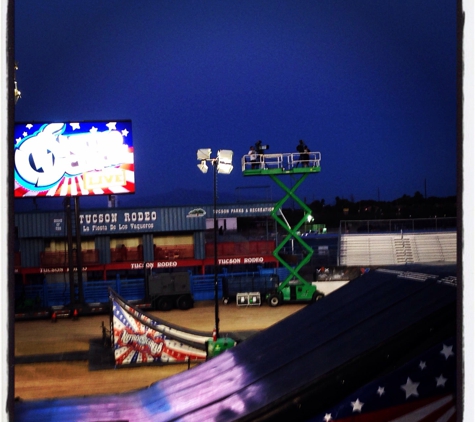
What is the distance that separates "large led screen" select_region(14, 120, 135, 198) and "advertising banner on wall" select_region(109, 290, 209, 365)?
880 cm

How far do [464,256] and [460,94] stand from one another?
29.3 inches

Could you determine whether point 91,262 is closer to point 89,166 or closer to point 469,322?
point 89,166

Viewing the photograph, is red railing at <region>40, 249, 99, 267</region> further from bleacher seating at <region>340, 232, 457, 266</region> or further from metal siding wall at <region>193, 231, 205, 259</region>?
bleacher seating at <region>340, 232, 457, 266</region>

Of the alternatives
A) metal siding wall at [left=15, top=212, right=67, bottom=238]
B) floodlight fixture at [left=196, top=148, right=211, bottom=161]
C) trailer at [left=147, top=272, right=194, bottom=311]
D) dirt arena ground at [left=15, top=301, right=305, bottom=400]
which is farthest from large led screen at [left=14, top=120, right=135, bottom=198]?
metal siding wall at [left=15, top=212, right=67, bottom=238]

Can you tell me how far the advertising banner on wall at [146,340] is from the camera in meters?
14.7

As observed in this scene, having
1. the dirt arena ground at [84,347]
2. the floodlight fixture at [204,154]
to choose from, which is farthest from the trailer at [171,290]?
the floodlight fixture at [204,154]

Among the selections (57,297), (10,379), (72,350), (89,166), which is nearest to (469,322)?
(10,379)

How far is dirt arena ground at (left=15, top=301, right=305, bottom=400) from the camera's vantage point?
12.9 metres

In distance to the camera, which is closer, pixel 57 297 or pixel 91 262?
pixel 57 297

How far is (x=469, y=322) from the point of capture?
250 cm

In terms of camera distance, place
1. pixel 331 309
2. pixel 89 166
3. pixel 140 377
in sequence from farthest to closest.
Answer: pixel 89 166, pixel 140 377, pixel 331 309

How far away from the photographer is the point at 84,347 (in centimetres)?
1783

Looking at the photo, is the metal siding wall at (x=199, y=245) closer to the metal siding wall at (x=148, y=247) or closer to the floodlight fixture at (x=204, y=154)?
the metal siding wall at (x=148, y=247)

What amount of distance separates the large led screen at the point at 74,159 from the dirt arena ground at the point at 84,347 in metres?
5.48
